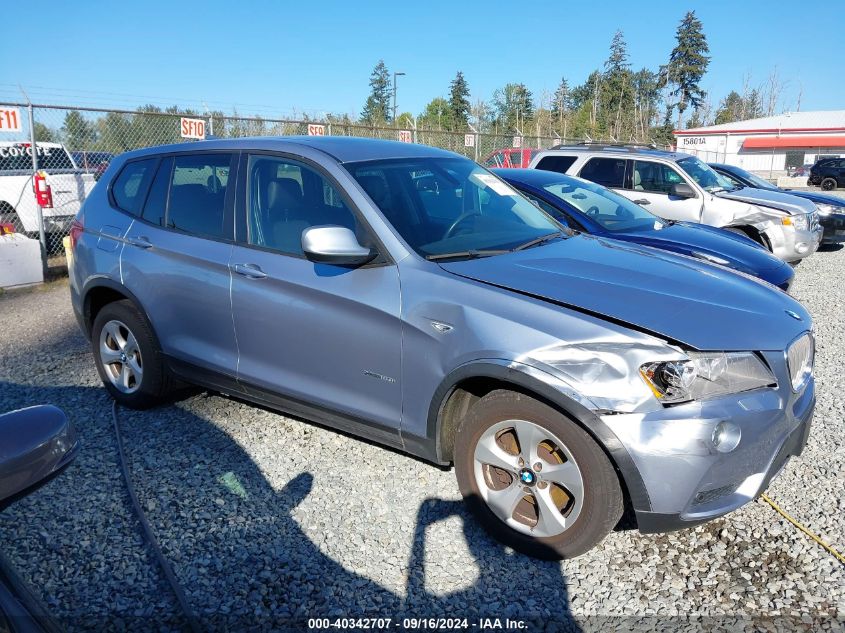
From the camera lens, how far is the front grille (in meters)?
2.98

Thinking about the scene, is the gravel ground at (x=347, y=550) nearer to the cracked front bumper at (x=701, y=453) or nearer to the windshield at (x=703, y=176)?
the cracked front bumper at (x=701, y=453)

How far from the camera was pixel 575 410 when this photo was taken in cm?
270

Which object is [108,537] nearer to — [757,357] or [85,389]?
[85,389]

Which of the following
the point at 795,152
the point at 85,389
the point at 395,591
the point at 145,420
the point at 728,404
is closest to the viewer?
the point at 728,404

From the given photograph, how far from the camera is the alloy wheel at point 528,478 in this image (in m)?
2.87

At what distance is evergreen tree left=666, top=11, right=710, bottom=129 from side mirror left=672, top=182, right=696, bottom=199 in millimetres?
74031

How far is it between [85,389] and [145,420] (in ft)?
3.13

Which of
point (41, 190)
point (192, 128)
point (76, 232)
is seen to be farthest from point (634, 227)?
point (192, 128)

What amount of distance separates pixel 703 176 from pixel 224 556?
30.5ft

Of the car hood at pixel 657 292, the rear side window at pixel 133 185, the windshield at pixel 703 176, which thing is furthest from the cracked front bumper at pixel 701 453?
the windshield at pixel 703 176

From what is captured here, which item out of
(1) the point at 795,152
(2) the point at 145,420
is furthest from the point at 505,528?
(1) the point at 795,152

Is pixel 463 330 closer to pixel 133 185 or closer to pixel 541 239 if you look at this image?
pixel 541 239

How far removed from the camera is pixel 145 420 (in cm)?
462

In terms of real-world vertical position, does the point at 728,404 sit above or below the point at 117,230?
below
